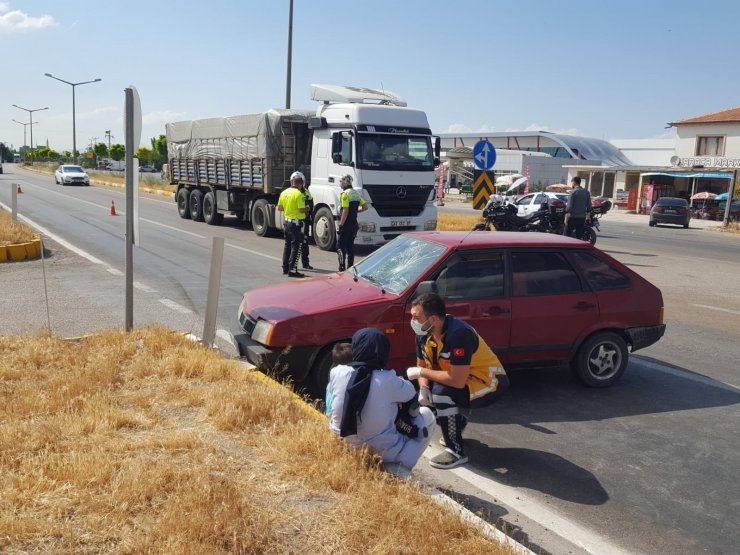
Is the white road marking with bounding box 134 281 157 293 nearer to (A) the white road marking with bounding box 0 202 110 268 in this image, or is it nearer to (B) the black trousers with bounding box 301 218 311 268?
(A) the white road marking with bounding box 0 202 110 268

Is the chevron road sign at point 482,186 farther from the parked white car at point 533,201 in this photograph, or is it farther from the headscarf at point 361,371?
the headscarf at point 361,371

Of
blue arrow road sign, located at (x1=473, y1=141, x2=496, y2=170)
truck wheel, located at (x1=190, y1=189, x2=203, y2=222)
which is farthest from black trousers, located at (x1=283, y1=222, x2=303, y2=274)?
truck wheel, located at (x1=190, y1=189, x2=203, y2=222)

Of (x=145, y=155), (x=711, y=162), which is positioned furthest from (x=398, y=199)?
(x=145, y=155)

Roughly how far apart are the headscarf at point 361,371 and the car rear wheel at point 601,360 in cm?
292

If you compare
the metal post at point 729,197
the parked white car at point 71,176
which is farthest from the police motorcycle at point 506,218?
the parked white car at point 71,176

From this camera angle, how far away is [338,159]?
585 inches

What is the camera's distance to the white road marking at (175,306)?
9.07 metres

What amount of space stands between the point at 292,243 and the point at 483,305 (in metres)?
6.51

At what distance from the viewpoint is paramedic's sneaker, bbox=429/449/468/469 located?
185 inches

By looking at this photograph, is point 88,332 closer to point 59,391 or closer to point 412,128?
point 59,391

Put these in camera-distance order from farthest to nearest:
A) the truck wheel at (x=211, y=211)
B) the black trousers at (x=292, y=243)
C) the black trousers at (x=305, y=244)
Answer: the truck wheel at (x=211, y=211)
the black trousers at (x=305, y=244)
the black trousers at (x=292, y=243)

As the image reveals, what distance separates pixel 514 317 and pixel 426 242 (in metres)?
1.08

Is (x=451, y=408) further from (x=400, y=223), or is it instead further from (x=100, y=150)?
(x=100, y=150)

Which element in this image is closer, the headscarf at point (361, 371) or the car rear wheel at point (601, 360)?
the headscarf at point (361, 371)
